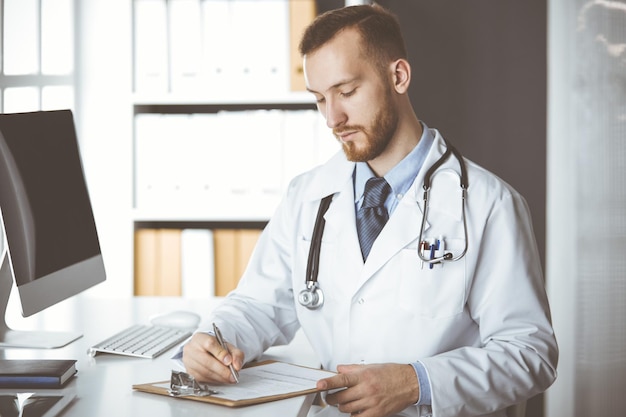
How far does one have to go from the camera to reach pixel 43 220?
5.03 ft

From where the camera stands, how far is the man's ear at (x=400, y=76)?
1679mm

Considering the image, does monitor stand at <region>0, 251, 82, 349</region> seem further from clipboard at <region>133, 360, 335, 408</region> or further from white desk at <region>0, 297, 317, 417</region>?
clipboard at <region>133, 360, 335, 408</region>

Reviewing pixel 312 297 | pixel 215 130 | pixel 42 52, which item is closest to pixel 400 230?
pixel 312 297

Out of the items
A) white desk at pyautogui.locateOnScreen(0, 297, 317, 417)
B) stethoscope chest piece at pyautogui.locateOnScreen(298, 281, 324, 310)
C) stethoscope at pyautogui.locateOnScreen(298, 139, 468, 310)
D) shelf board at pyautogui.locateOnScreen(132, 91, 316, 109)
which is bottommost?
white desk at pyautogui.locateOnScreen(0, 297, 317, 417)

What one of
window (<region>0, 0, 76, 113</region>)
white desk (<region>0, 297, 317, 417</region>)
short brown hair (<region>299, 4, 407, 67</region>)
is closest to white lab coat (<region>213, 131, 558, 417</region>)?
white desk (<region>0, 297, 317, 417</region>)

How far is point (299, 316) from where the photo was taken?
1650 mm

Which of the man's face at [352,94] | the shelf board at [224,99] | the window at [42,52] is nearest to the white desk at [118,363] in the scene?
the man's face at [352,94]

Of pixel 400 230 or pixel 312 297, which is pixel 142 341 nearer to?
pixel 312 297

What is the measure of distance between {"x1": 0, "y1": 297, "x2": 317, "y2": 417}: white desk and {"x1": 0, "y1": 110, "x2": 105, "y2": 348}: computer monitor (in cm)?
12

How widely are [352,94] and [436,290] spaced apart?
1.53 feet

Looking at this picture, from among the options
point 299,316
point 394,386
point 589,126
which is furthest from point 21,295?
point 589,126

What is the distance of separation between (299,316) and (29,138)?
0.69 m

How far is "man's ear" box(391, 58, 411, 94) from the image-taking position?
1679 mm

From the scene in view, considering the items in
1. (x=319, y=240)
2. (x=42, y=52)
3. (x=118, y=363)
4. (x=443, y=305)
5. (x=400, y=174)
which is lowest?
(x=118, y=363)
